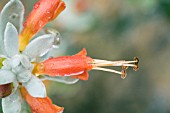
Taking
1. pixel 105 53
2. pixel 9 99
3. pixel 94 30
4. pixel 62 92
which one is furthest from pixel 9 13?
pixel 105 53

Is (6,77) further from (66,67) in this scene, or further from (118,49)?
(118,49)

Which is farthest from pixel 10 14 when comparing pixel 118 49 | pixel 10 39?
pixel 118 49

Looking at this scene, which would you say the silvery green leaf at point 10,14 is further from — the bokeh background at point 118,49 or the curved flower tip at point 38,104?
the bokeh background at point 118,49

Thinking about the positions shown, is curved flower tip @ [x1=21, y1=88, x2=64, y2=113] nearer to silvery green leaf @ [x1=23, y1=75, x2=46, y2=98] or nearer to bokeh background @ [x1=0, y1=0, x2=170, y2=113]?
silvery green leaf @ [x1=23, y1=75, x2=46, y2=98]

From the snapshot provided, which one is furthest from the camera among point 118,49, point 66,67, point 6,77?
point 118,49

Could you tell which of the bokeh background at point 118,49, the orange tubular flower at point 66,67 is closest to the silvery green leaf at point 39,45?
the orange tubular flower at point 66,67
